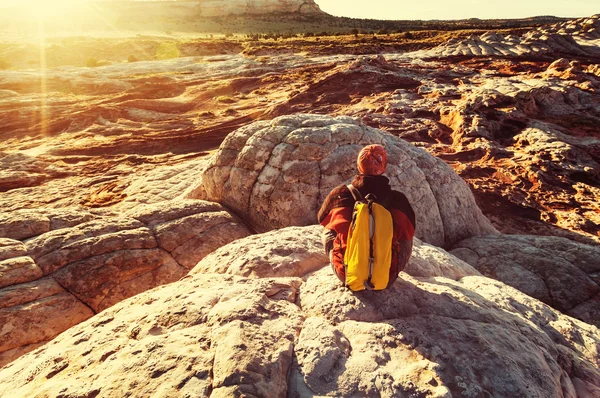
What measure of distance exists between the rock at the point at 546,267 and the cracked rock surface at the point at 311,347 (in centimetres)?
222

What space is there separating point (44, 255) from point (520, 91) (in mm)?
20003

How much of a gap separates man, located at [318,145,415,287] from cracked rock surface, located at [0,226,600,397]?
42 centimetres

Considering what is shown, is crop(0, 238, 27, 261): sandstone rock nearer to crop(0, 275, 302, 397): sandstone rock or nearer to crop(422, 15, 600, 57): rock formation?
crop(0, 275, 302, 397): sandstone rock

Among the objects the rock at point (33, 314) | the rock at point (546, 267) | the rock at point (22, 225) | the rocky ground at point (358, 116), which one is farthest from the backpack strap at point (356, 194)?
the rocky ground at point (358, 116)

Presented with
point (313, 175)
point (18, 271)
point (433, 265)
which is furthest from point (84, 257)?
point (433, 265)

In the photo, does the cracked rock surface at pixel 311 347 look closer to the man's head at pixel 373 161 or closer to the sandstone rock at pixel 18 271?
the man's head at pixel 373 161

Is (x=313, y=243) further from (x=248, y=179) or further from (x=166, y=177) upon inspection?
(x=166, y=177)

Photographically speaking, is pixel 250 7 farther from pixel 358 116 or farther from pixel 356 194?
pixel 356 194

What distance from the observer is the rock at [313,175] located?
7.41 metres

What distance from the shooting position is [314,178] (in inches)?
291

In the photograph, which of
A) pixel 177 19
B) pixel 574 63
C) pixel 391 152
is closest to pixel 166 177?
pixel 391 152

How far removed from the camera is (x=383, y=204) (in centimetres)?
338

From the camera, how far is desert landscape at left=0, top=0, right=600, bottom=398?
293 centimetres

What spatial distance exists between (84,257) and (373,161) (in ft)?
19.2
